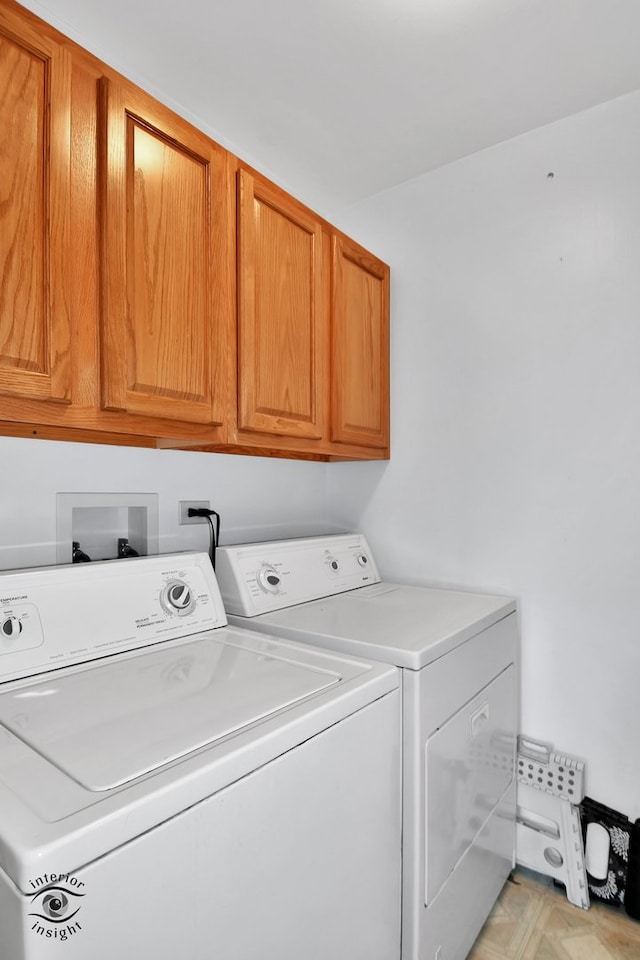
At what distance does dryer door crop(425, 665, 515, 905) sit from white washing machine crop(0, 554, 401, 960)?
113 millimetres

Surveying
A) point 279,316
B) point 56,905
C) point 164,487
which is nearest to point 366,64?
point 279,316

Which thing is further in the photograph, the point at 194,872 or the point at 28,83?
the point at 28,83

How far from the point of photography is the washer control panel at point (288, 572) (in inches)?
62.0

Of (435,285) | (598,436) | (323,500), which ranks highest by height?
(435,285)

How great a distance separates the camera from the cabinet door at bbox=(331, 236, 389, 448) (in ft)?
5.95

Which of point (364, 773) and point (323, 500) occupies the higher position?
point (323, 500)

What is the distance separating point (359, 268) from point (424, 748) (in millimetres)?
1557

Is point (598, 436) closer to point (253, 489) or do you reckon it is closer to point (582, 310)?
point (582, 310)

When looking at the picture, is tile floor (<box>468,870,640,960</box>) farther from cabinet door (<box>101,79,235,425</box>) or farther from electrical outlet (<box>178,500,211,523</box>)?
cabinet door (<box>101,79,235,425</box>)

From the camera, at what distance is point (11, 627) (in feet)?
3.56

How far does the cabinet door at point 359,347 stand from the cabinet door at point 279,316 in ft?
0.22

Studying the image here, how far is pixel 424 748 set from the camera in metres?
1.19

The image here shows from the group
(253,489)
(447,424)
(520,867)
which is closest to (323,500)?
(253,489)

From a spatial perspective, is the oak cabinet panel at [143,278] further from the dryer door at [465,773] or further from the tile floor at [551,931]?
the tile floor at [551,931]
